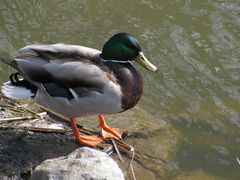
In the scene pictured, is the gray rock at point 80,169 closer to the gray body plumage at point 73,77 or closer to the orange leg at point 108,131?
the gray body plumage at point 73,77

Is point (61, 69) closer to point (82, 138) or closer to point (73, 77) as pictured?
point (73, 77)

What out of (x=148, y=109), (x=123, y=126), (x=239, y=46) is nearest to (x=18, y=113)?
(x=123, y=126)

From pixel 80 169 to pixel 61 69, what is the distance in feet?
3.99

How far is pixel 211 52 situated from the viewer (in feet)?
25.9

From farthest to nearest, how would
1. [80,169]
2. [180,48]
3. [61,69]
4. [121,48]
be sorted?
[180,48] → [121,48] → [61,69] → [80,169]

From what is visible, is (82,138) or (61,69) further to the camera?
(82,138)

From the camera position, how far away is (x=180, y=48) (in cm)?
792

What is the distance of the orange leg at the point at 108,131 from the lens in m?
5.41

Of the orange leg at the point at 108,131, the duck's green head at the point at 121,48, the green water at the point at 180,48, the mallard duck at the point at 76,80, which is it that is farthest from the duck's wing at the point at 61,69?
the green water at the point at 180,48

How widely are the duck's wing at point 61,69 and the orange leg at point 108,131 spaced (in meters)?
0.68

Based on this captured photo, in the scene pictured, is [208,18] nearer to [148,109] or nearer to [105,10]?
[105,10]

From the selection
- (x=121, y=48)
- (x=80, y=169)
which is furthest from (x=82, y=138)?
(x=80, y=169)

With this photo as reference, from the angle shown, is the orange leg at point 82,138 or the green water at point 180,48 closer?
the orange leg at point 82,138

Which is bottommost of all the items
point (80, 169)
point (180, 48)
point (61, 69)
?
point (180, 48)
